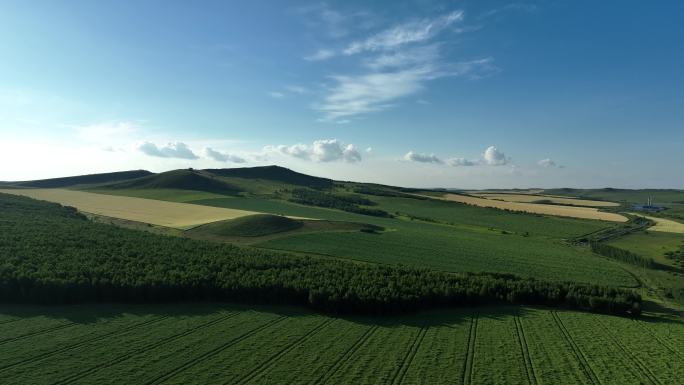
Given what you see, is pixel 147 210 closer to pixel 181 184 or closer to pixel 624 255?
pixel 181 184

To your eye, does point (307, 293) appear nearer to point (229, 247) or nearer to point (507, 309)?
point (507, 309)

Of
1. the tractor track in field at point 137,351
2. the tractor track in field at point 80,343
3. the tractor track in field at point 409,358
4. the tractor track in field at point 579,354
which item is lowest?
the tractor track in field at point 579,354

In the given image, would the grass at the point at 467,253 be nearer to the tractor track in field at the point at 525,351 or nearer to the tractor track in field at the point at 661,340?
the tractor track in field at the point at 661,340

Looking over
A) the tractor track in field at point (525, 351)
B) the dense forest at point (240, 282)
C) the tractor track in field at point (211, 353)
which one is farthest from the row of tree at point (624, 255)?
the tractor track in field at point (211, 353)

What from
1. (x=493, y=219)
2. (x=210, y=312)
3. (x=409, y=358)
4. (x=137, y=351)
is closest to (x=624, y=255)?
(x=493, y=219)

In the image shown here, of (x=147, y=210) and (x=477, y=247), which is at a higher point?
(x=147, y=210)

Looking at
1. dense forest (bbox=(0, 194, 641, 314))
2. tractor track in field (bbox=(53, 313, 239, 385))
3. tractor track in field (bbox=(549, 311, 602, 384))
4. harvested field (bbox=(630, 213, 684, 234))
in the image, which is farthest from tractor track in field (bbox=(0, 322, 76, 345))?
harvested field (bbox=(630, 213, 684, 234))
